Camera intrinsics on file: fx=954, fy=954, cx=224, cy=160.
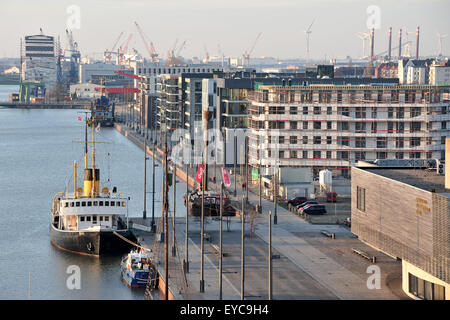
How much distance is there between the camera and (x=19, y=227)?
1624 inches

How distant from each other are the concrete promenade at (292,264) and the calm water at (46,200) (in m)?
2.95

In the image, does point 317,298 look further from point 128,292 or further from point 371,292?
point 128,292

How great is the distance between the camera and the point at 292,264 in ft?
98.9

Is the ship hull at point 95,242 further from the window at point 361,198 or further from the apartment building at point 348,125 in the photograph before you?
the apartment building at point 348,125

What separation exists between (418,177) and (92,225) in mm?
13390

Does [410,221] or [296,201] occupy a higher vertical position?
[410,221]

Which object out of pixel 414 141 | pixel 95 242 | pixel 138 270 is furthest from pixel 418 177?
pixel 414 141

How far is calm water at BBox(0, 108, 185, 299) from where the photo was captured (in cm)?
3053

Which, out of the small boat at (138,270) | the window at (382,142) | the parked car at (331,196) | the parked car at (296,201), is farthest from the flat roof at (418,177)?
the window at (382,142)

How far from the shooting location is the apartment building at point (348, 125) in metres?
50.8

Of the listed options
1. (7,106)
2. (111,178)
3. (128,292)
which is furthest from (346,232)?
(7,106)

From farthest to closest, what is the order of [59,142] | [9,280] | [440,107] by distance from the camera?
1. [59,142]
2. [440,107]
3. [9,280]

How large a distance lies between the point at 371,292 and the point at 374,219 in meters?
2.93

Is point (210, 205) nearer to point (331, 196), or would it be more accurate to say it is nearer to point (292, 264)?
point (331, 196)
